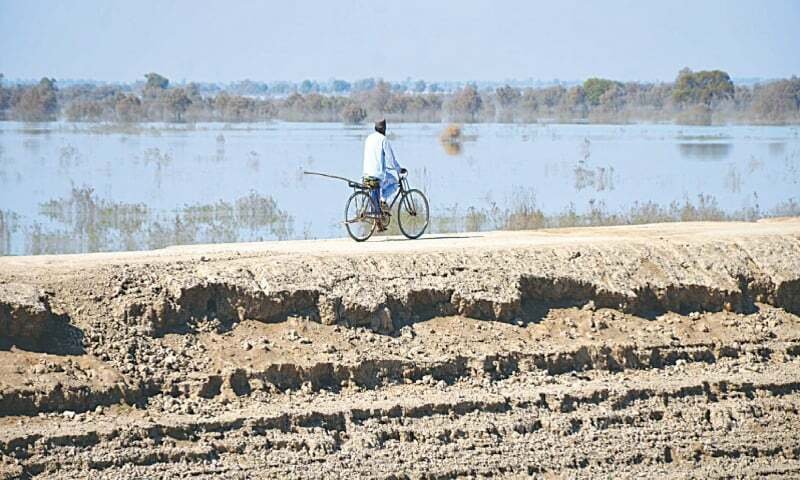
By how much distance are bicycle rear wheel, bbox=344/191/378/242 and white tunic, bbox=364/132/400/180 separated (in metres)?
0.30

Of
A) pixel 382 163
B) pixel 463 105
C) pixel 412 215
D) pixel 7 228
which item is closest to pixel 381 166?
pixel 382 163

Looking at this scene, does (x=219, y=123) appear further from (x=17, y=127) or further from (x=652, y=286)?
(x=652, y=286)

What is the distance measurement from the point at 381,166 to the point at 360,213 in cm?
62

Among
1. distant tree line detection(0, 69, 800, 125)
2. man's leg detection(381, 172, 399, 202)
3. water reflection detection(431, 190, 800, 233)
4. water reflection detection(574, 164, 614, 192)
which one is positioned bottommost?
water reflection detection(431, 190, 800, 233)

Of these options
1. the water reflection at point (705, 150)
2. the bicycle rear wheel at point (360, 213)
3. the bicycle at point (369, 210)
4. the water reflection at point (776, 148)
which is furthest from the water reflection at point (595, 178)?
the bicycle rear wheel at point (360, 213)

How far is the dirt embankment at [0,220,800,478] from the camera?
38.5ft

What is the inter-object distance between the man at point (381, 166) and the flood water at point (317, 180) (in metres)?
4.87

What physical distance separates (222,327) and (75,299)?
139 centimetres

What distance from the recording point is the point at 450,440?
1249 cm

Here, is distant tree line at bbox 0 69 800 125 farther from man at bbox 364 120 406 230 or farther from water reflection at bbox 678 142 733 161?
man at bbox 364 120 406 230

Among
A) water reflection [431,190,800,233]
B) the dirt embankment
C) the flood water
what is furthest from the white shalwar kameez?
the flood water

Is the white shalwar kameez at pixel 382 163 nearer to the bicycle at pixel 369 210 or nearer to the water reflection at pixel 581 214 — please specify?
the bicycle at pixel 369 210

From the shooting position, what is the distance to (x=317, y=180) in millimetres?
30859

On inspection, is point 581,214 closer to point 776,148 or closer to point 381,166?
point 381,166
